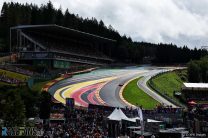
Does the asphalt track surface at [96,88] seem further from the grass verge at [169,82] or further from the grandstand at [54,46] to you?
the grandstand at [54,46]

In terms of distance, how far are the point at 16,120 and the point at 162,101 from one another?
122ft

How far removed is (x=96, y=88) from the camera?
78.8 m

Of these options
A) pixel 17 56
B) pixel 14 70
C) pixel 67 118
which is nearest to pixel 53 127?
pixel 67 118

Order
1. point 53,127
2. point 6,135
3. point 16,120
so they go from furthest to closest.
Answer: point 53,127 < point 16,120 < point 6,135

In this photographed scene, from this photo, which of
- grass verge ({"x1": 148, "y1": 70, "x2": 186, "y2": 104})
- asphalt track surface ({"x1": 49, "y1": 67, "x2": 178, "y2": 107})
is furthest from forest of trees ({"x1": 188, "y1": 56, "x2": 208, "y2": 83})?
asphalt track surface ({"x1": 49, "y1": 67, "x2": 178, "y2": 107})

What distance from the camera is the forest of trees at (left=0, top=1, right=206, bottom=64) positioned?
396 ft

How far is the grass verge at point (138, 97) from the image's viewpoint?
→ 216ft

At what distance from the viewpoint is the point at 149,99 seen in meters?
69.2

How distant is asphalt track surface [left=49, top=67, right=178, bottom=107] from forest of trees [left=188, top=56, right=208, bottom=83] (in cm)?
850

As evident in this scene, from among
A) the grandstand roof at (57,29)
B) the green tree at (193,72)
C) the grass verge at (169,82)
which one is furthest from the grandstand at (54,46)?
the green tree at (193,72)

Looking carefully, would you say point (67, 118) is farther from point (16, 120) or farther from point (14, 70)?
point (14, 70)

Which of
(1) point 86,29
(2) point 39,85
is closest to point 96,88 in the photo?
(2) point 39,85

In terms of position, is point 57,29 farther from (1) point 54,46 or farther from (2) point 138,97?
(2) point 138,97

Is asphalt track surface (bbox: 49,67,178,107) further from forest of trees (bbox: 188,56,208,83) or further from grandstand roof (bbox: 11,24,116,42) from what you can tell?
grandstand roof (bbox: 11,24,116,42)
